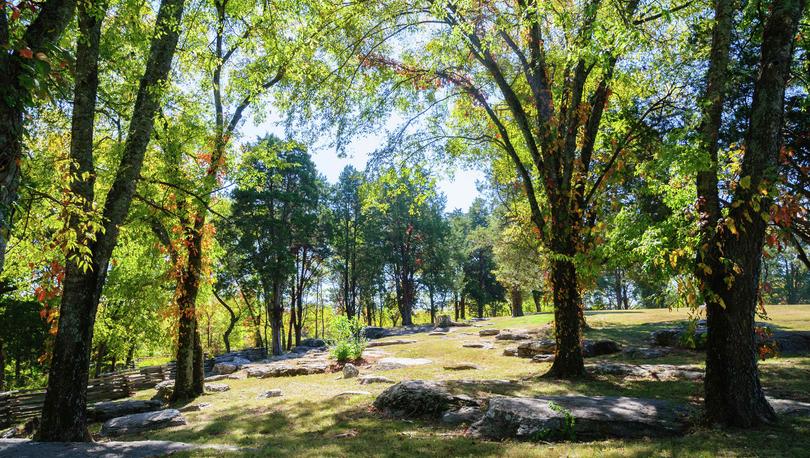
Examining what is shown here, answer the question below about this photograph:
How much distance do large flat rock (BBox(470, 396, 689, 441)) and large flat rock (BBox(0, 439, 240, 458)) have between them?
3.89 m

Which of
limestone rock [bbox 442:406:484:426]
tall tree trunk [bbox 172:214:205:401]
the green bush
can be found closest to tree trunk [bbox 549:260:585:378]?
limestone rock [bbox 442:406:484:426]

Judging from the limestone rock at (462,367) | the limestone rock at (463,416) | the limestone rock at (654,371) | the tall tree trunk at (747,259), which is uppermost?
the tall tree trunk at (747,259)

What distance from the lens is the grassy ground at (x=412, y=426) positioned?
5453 mm

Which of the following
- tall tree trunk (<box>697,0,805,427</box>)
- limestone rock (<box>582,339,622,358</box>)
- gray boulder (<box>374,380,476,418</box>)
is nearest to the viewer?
tall tree trunk (<box>697,0,805,427</box>)

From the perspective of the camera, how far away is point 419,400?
8.66 meters

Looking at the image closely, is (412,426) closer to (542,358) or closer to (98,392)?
(542,358)

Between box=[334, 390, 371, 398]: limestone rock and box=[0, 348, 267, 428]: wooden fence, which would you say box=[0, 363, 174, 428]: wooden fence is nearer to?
box=[0, 348, 267, 428]: wooden fence

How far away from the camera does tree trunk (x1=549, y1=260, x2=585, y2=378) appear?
11.2 metres

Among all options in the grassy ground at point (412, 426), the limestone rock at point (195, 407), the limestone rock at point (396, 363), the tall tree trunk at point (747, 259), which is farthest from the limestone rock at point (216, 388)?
the tall tree trunk at point (747, 259)

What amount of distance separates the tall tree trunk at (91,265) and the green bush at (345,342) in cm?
1130

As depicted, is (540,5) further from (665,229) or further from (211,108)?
(211,108)

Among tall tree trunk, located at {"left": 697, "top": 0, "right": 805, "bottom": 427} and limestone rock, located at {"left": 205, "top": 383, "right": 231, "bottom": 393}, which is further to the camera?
limestone rock, located at {"left": 205, "top": 383, "right": 231, "bottom": 393}

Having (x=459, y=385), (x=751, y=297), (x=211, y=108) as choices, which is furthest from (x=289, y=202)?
(x=751, y=297)

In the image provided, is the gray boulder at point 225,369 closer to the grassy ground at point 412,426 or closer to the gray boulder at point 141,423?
the grassy ground at point 412,426
